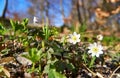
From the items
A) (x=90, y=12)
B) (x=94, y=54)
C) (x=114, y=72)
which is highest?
(x=90, y=12)

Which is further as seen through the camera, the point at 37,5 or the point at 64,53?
the point at 37,5

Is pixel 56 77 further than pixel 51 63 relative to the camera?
No

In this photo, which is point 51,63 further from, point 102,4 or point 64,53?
point 102,4

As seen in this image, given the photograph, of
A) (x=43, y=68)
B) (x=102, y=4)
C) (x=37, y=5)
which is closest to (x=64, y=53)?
(x=43, y=68)

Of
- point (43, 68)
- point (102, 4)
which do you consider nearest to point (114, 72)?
point (43, 68)

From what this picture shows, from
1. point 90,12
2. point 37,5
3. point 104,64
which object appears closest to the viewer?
point 104,64

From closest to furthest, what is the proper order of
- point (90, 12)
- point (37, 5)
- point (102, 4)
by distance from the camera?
point (102, 4) → point (90, 12) → point (37, 5)

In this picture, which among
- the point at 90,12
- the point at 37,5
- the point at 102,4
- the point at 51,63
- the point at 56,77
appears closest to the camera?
the point at 56,77

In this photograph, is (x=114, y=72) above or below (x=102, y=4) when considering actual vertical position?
below

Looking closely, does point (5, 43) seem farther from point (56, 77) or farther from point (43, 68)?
point (56, 77)

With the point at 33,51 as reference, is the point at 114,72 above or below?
below
